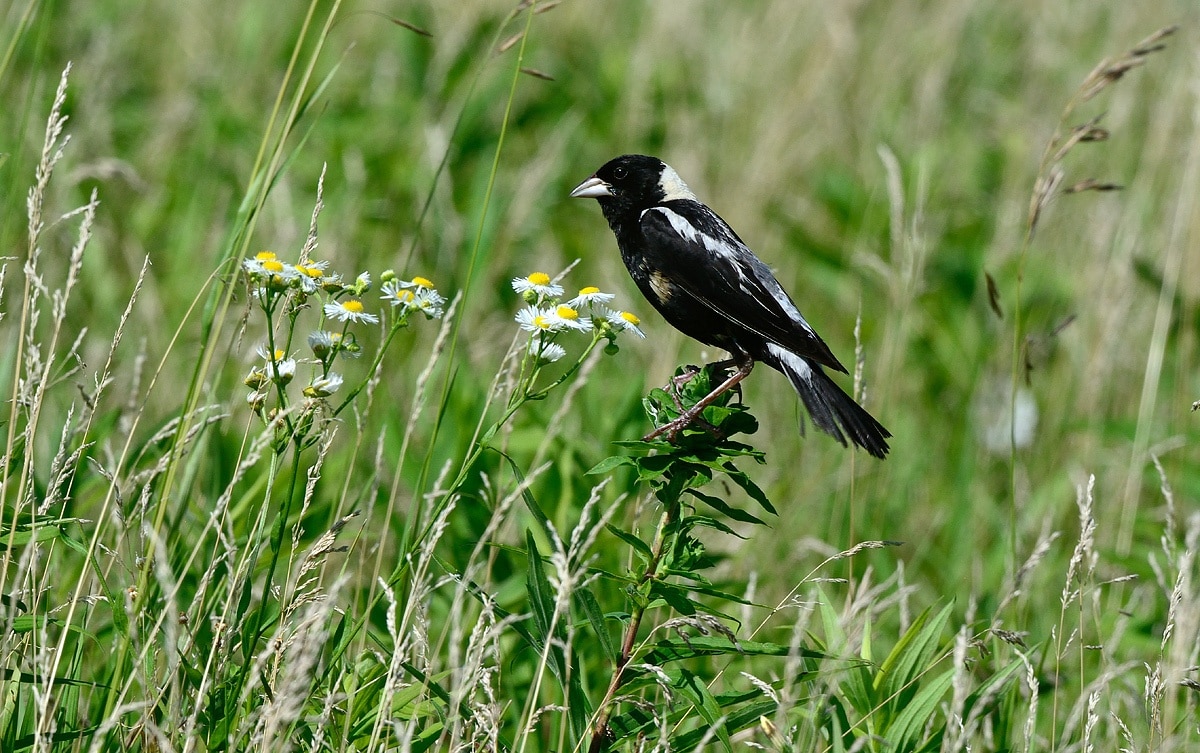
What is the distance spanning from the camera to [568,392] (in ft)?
7.10

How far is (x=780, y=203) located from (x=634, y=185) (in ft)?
7.33

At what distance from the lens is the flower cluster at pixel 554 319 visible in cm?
194

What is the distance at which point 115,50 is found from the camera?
4.96 m

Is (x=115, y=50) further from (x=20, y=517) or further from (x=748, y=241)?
(x=20, y=517)

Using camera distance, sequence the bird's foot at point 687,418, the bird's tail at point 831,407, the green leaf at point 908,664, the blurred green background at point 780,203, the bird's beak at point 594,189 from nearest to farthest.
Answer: the bird's foot at point 687,418 → the green leaf at point 908,664 → the bird's tail at point 831,407 → the bird's beak at point 594,189 → the blurred green background at point 780,203

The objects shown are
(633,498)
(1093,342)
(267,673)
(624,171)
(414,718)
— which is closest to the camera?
(414,718)

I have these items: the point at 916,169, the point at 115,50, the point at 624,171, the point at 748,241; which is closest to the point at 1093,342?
the point at 916,169

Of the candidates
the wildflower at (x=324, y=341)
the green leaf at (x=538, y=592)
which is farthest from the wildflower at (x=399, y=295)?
the green leaf at (x=538, y=592)

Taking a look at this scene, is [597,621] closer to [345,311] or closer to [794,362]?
[345,311]

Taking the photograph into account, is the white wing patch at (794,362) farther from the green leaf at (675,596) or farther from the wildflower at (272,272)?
the wildflower at (272,272)

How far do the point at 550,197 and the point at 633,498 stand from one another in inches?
92.4

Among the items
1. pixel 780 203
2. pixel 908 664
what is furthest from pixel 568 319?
pixel 780 203

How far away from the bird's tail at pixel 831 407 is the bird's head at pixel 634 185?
69cm

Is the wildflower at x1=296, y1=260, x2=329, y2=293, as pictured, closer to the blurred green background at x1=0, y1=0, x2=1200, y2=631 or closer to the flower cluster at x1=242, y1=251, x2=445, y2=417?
the flower cluster at x1=242, y1=251, x2=445, y2=417
